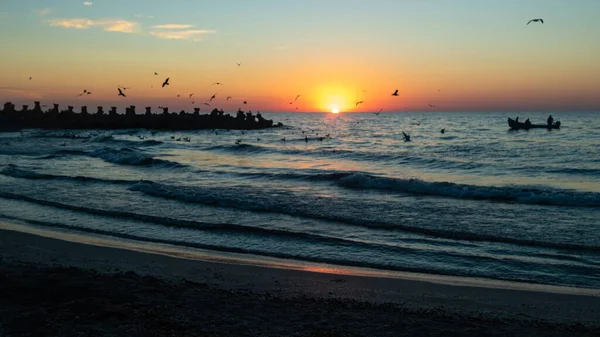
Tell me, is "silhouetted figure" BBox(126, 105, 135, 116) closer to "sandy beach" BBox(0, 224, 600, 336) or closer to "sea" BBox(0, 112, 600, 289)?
"sea" BBox(0, 112, 600, 289)

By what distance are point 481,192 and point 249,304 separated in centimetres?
1428

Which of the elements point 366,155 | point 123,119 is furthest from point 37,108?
point 366,155

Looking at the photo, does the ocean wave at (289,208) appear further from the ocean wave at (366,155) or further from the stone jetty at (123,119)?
the stone jetty at (123,119)

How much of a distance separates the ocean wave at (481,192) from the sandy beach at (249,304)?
1043 centimetres

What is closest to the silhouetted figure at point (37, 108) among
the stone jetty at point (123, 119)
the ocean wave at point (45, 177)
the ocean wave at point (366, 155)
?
the stone jetty at point (123, 119)

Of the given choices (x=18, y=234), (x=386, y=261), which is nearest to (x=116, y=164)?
(x=18, y=234)

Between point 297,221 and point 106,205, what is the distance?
643 cm

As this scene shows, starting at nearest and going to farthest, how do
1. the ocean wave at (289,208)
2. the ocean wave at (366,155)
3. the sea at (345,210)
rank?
the sea at (345,210) < the ocean wave at (289,208) < the ocean wave at (366,155)

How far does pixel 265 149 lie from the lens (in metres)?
42.4

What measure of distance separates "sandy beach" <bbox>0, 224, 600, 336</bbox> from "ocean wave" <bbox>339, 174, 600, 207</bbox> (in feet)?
34.2

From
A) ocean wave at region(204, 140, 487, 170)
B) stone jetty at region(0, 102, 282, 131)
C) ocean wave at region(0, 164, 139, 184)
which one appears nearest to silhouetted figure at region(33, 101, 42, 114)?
stone jetty at region(0, 102, 282, 131)

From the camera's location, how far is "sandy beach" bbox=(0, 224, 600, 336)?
20.7 ft

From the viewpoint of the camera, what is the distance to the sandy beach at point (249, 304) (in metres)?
6.30

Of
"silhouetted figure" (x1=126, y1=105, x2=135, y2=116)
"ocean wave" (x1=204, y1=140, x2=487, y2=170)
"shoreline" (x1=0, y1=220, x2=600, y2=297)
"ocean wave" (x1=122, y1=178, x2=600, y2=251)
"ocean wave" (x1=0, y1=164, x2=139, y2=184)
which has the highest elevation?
"silhouetted figure" (x1=126, y1=105, x2=135, y2=116)
